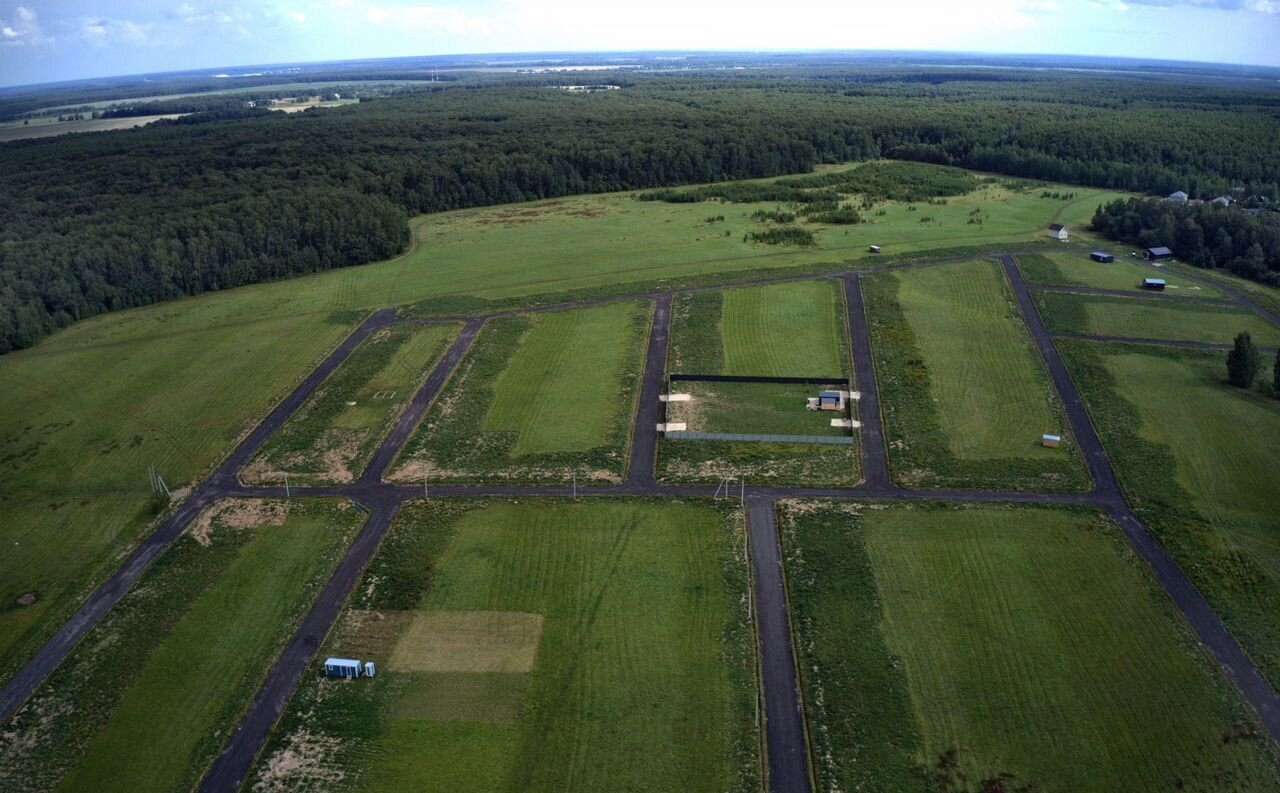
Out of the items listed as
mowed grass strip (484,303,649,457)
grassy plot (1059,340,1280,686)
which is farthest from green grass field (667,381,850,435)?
grassy plot (1059,340,1280,686)

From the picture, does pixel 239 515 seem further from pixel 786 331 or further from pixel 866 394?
pixel 786 331

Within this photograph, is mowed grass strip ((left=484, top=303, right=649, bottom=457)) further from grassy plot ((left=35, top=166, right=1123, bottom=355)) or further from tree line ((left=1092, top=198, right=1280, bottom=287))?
tree line ((left=1092, top=198, right=1280, bottom=287))

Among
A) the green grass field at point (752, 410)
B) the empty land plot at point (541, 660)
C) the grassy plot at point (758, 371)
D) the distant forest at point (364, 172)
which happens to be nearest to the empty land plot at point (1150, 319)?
the distant forest at point (364, 172)

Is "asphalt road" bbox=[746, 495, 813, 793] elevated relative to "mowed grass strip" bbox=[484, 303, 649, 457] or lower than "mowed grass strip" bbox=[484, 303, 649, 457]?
lower

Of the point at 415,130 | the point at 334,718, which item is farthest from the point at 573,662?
the point at 415,130

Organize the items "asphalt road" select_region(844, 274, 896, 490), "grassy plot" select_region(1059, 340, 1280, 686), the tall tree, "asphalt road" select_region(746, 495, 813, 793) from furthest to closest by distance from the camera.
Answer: the tall tree
"asphalt road" select_region(844, 274, 896, 490)
"grassy plot" select_region(1059, 340, 1280, 686)
"asphalt road" select_region(746, 495, 813, 793)

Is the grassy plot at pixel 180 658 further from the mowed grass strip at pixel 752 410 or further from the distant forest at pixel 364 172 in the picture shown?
the distant forest at pixel 364 172
